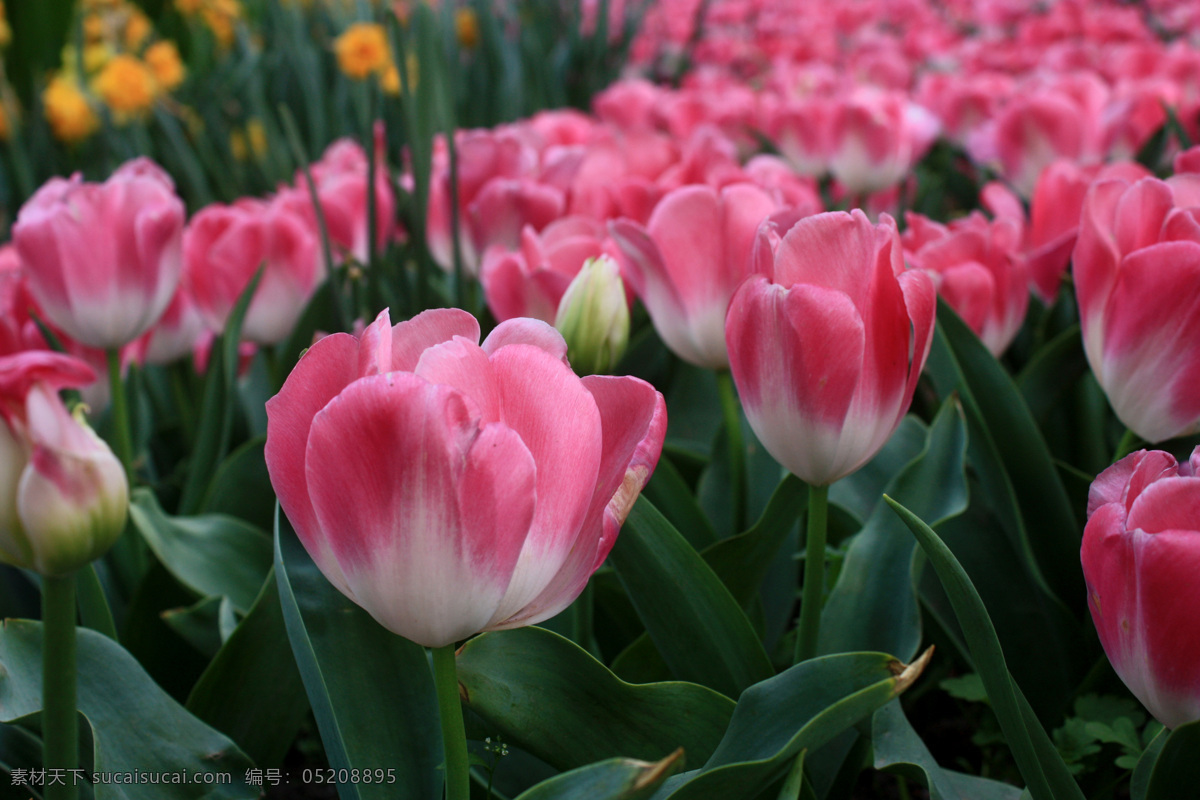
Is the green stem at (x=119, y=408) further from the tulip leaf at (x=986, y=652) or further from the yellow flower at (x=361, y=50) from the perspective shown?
the yellow flower at (x=361, y=50)

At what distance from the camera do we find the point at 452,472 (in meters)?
0.38

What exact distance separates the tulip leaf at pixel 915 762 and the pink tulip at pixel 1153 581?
0.12 m

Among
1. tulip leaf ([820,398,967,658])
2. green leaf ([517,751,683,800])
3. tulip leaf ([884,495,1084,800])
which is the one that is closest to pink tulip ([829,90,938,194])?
tulip leaf ([820,398,967,658])

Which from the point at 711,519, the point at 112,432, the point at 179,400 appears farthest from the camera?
the point at 179,400

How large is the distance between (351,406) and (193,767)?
36 centimetres

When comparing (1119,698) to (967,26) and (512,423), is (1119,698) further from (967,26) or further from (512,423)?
(967,26)

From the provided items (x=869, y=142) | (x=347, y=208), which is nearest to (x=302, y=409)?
(x=347, y=208)

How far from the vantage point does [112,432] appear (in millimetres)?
1008

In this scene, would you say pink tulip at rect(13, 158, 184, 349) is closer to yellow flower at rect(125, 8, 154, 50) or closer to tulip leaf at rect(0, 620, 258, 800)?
tulip leaf at rect(0, 620, 258, 800)

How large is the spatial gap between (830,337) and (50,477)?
0.36 meters

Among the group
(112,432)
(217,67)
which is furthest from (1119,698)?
(217,67)

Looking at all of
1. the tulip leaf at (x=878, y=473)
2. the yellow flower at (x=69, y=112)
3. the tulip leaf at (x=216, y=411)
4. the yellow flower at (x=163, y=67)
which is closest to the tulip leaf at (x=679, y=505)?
the tulip leaf at (x=878, y=473)

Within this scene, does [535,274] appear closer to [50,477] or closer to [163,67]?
[50,477]

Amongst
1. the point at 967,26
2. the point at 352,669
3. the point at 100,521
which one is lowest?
the point at 967,26
